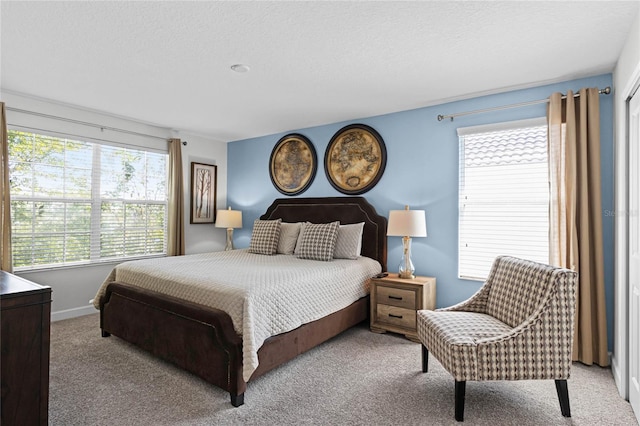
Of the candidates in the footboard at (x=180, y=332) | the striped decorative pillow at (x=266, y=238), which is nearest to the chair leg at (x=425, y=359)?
the footboard at (x=180, y=332)

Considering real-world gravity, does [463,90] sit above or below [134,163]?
above

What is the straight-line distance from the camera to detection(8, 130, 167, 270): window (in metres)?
3.64

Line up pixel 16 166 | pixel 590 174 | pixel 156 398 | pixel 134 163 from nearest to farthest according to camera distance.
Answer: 1. pixel 156 398
2. pixel 590 174
3. pixel 16 166
4. pixel 134 163

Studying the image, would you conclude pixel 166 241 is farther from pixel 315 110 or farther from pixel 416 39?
pixel 416 39

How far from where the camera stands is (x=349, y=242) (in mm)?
3889

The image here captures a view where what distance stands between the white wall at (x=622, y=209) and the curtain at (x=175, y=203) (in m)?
4.68

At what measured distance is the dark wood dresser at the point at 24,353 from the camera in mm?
1577

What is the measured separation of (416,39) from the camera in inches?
92.4

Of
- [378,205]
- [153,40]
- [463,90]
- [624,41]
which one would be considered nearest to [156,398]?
[153,40]

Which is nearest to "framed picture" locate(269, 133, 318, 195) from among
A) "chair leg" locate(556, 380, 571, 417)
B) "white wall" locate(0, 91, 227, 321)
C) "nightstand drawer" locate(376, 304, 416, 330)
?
"white wall" locate(0, 91, 227, 321)

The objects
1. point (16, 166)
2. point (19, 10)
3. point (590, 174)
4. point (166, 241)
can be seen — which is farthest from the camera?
point (166, 241)

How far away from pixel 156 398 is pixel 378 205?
113 inches

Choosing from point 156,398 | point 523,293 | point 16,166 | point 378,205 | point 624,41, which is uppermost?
point 624,41

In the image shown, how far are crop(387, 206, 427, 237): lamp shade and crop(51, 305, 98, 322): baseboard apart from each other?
3616 millimetres
